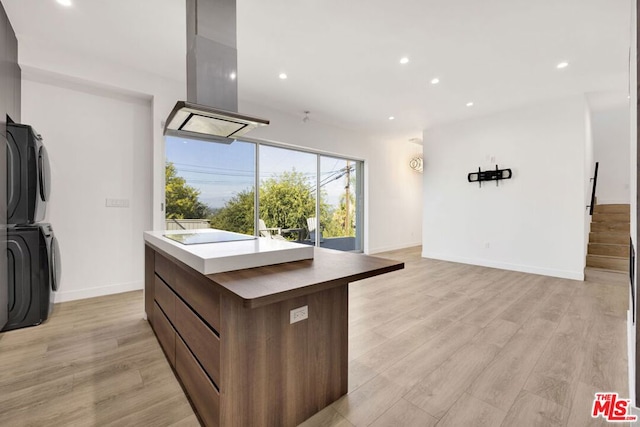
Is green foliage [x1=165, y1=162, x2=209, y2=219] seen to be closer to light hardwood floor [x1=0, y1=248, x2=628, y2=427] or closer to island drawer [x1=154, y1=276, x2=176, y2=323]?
light hardwood floor [x1=0, y1=248, x2=628, y2=427]

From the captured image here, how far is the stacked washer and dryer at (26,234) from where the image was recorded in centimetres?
263

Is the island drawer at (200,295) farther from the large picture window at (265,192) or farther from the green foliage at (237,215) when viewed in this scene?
the green foliage at (237,215)

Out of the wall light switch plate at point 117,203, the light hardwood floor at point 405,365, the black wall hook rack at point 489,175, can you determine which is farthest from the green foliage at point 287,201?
the black wall hook rack at point 489,175

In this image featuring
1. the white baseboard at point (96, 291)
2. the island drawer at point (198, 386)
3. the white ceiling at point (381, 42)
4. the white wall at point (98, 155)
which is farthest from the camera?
the white baseboard at point (96, 291)

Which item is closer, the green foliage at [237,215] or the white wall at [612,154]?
the green foliage at [237,215]

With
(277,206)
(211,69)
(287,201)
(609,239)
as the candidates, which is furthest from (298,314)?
(609,239)

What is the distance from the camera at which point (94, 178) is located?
3.58 m

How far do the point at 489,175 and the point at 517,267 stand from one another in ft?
5.50

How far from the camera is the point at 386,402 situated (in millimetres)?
1684

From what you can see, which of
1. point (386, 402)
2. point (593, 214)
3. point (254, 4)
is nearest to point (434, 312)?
point (386, 402)

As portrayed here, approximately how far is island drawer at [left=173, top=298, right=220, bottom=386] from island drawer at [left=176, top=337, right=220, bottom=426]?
0.05 m

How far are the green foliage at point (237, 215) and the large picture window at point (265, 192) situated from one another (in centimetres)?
1

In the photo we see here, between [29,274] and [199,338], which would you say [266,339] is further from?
[29,274]

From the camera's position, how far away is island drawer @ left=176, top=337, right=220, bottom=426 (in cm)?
135
